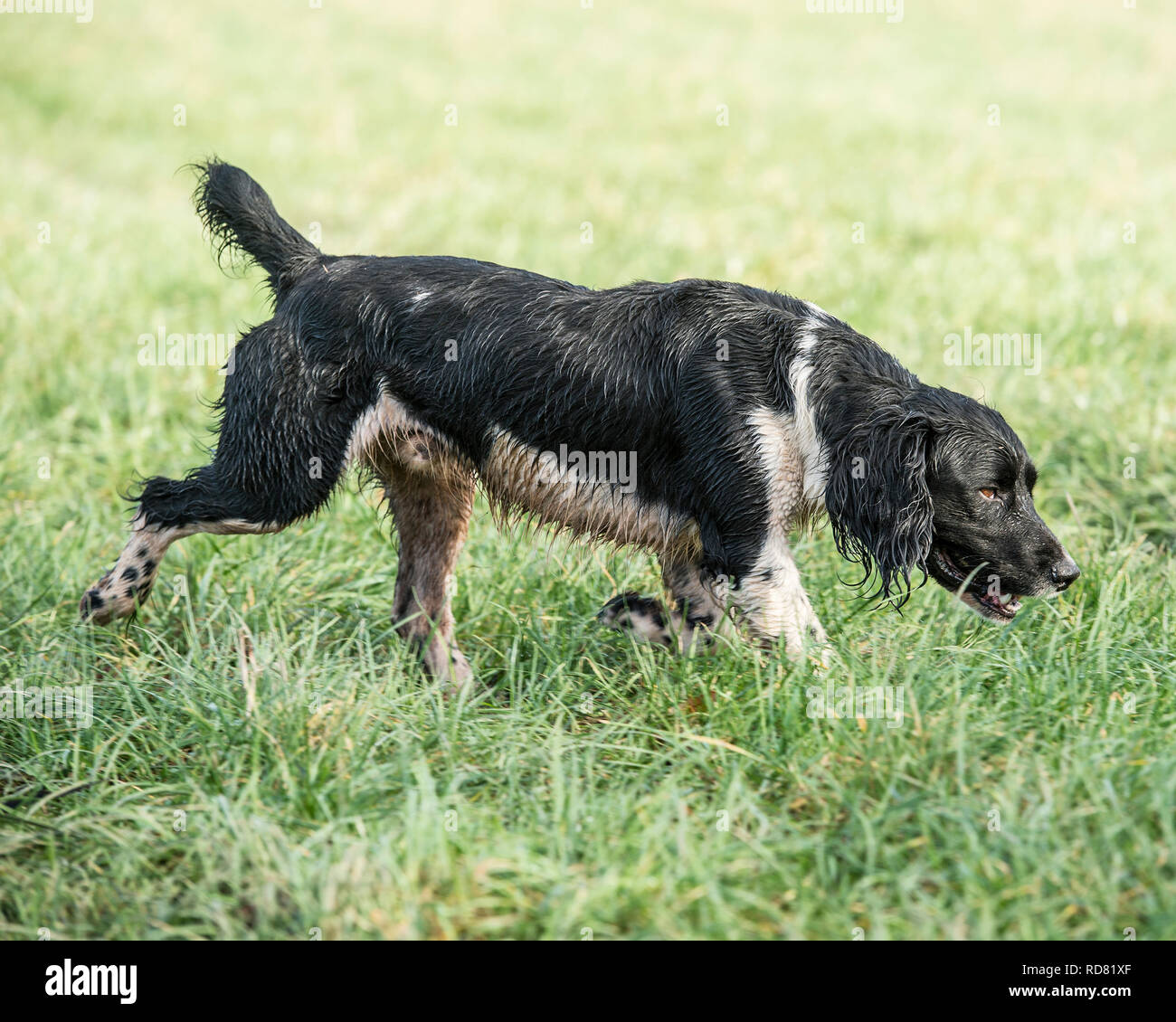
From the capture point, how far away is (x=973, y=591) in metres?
3.70

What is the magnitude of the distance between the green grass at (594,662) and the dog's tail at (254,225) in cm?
77

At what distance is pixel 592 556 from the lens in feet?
14.5

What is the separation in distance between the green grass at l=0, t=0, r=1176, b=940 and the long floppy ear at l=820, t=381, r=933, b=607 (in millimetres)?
338

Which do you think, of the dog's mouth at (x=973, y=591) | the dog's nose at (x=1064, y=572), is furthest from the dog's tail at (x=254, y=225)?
the dog's nose at (x=1064, y=572)

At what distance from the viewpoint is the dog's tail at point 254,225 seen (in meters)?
4.11

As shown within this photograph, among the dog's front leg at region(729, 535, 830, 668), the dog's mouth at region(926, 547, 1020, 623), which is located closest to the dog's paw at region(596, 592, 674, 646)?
the dog's front leg at region(729, 535, 830, 668)

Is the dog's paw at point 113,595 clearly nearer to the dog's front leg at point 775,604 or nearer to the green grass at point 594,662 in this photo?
the green grass at point 594,662

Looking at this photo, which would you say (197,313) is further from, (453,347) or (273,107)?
(273,107)

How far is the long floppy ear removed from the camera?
346 cm

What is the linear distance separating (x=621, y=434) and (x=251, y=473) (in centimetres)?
115

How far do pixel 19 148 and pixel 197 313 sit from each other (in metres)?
6.09

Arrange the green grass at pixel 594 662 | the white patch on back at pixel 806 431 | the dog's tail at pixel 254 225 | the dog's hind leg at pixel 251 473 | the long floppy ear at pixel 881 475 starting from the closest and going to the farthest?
the green grass at pixel 594 662 < the long floppy ear at pixel 881 475 < the white patch on back at pixel 806 431 < the dog's hind leg at pixel 251 473 < the dog's tail at pixel 254 225

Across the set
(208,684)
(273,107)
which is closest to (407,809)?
(208,684)

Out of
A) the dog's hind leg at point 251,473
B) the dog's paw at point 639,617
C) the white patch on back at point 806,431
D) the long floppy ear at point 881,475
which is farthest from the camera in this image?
the dog's paw at point 639,617
